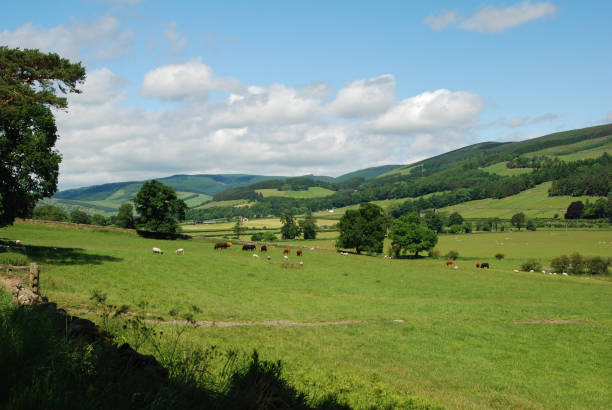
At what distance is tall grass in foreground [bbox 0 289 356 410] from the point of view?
4.71 m

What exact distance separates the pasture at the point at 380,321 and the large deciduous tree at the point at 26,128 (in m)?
6.47

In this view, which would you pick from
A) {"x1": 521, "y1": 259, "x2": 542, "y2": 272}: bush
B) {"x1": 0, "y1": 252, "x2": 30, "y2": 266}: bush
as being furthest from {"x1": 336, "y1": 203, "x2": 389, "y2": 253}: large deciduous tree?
{"x1": 0, "y1": 252, "x2": 30, "y2": 266}: bush

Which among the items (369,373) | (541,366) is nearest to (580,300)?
(541,366)

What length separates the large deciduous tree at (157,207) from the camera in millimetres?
73875

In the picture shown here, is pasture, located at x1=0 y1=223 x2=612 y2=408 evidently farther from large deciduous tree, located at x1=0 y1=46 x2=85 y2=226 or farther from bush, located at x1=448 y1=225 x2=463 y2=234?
bush, located at x1=448 y1=225 x2=463 y2=234

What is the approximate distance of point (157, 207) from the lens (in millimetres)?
74250

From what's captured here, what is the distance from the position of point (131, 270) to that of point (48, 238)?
2970 cm

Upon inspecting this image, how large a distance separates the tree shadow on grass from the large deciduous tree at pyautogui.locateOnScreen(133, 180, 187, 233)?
33.7 metres

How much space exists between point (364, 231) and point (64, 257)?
198 feet

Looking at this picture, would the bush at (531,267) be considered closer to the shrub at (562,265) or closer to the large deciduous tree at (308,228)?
the shrub at (562,265)

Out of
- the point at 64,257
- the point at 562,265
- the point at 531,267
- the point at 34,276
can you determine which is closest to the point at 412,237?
the point at 531,267

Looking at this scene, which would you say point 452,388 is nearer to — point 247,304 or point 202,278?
point 247,304

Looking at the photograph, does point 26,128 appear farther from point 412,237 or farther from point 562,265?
point 562,265

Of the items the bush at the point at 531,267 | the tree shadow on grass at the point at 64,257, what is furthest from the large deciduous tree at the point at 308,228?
the tree shadow on grass at the point at 64,257
